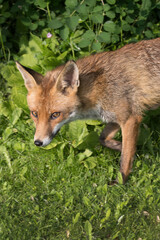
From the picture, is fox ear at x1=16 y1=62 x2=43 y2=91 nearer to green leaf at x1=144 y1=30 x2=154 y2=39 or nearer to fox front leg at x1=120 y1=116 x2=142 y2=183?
fox front leg at x1=120 y1=116 x2=142 y2=183

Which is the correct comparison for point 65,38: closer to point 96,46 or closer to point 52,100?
point 96,46

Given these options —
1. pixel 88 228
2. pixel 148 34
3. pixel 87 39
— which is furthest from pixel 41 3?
pixel 88 228

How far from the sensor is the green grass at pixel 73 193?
3254mm

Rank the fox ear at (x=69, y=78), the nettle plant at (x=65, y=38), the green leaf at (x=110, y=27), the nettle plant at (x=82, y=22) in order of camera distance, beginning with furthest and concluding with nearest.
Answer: the green leaf at (x=110, y=27), the nettle plant at (x=82, y=22), the nettle plant at (x=65, y=38), the fox ear at (x=69, y=78)

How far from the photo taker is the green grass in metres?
3.25

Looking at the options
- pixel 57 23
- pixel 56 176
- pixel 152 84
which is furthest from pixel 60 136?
pixel 57 23

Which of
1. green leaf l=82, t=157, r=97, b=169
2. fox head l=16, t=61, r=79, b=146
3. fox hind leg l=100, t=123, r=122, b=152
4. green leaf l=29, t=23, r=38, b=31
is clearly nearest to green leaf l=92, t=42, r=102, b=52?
green leaf l=29, t=23, r=38, b=31

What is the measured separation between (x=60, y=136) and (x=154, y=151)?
3.89ft

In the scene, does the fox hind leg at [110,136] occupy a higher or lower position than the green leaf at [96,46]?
lower

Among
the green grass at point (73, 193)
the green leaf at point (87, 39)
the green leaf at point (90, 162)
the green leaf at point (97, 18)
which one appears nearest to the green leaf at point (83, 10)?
the green leaf at point (97, 18)

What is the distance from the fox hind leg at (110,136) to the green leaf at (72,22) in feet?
4.69

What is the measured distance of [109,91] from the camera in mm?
3980

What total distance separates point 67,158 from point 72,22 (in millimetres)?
1880

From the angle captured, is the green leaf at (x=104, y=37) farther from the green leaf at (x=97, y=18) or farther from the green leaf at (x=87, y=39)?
the green leaf at (x=97, y=18)
